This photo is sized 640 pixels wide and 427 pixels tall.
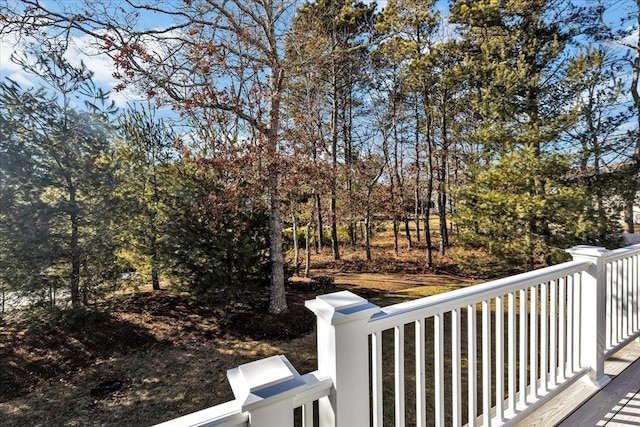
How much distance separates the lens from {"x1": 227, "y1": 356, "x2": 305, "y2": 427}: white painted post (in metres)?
0.89

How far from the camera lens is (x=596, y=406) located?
209 cm

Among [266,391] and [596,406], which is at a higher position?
[266,391]

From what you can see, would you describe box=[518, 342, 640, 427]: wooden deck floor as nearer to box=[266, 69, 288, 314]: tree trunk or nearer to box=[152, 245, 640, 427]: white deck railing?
box=[152, 245, 640, 427]: white deck railing

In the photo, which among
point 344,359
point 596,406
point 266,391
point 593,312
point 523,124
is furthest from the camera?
point 523,124

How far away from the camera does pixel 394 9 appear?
8.16 metres

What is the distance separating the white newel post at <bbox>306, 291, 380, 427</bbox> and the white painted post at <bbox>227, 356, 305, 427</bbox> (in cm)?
18

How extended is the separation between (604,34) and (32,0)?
10555mm

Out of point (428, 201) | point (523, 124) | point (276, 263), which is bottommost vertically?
point (276, 263)

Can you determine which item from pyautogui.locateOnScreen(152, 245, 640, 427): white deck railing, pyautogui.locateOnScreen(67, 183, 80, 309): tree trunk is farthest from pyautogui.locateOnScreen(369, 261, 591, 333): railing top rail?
pyautogui.locateOnScreen(67, 183, 80, 309): tree trunk

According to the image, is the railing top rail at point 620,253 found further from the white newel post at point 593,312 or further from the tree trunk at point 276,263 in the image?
the tree trunk at point 276,263

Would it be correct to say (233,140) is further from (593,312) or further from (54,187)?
(593,312)

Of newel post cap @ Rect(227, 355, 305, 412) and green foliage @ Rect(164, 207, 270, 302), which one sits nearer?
newel post cap @ Rect(227, 355, 305, 412)

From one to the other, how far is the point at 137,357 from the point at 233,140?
11.9ft

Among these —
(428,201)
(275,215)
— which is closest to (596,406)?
(275,215)
